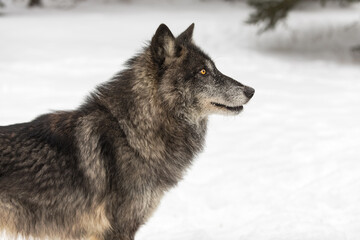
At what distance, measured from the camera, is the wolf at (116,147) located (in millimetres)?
3686

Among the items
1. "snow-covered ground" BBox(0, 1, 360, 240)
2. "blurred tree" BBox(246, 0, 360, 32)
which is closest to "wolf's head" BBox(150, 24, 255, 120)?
"snow-covered ground" BBox(0, 1, 360, 240)

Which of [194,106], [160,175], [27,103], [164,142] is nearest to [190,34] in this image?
[194,106]

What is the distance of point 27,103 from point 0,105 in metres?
0.47

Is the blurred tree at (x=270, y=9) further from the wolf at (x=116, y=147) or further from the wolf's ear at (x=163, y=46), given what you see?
the wolf's ear at (x=163, y=46)

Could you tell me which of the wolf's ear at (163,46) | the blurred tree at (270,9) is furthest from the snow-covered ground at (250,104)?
the wolf's ear at (163,46)

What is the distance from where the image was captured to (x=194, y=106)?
4117 mm

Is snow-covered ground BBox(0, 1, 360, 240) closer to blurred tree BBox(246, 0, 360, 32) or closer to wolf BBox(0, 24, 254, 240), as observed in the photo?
blurred tree BBox(246, 0, 360, 32)

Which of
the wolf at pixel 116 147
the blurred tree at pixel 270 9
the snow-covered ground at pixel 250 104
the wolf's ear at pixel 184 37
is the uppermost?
the wolf's ear at pixel 184 37

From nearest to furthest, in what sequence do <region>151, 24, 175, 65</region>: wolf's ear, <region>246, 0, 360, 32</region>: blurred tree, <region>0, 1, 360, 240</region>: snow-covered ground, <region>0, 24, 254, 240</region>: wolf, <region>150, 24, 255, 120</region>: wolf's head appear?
<region>0, 24, 254, 240</region>: wolf → <region>151, 24, 175, 65</region>: wolf's ear → <region>150, 24, 255, 120</region>: wolf's head → <region>0, 1, 360, 240</region>: snow-covered ground → <region>246, 0, 360, 32</region>: blurred tree

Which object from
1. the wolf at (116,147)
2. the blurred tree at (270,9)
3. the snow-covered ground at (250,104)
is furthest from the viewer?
the blurred tree at (270,9)

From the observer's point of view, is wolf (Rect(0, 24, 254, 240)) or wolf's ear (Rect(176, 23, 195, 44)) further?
wolf's ear (Rect(176, 23, 195, 44))

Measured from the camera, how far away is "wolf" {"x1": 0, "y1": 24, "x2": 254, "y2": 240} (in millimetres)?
3686

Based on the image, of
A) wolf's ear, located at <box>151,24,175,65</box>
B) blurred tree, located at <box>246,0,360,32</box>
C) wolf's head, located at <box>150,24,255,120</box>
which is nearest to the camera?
wolf's ear, located at <box>151,24,175,65</box>

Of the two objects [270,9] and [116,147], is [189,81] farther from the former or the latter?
[270,9]
